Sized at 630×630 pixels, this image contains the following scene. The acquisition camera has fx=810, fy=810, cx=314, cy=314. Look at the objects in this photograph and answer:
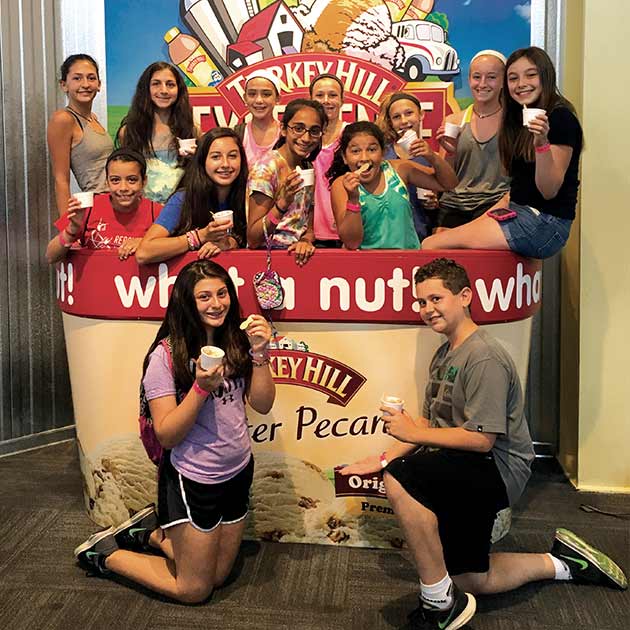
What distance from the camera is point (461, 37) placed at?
4.20 meters

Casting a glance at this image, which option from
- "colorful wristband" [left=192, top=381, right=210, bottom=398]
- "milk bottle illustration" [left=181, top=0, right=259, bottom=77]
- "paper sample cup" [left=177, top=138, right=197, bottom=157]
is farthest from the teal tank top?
"milk bottle illustration" [left=181, top=0, right=259, bottom=77]

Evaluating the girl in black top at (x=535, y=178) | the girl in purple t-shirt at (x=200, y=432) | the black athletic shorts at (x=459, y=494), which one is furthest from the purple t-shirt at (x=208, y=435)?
the girl in black top at (x=535, y=178)

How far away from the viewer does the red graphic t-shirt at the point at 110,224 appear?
3.15m

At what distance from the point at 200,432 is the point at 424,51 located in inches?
101

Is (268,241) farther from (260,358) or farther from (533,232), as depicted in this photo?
(533,232)

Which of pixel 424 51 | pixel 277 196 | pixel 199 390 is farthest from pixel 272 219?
pixel 424 51

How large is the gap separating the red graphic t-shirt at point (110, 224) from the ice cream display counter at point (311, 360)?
0.12 meters

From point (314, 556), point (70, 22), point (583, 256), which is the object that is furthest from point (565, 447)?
point (70, 22)

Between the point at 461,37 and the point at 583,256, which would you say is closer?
the point at 583,256

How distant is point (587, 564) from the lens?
107 inches

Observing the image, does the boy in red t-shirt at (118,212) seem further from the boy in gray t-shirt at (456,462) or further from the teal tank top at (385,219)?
the boy in gray t-shirt at (456,462)

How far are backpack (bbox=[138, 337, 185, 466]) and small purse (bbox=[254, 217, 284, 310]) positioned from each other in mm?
389

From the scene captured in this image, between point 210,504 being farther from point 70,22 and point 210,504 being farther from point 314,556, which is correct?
point 70,22

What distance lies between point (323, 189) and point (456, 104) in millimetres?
1368
